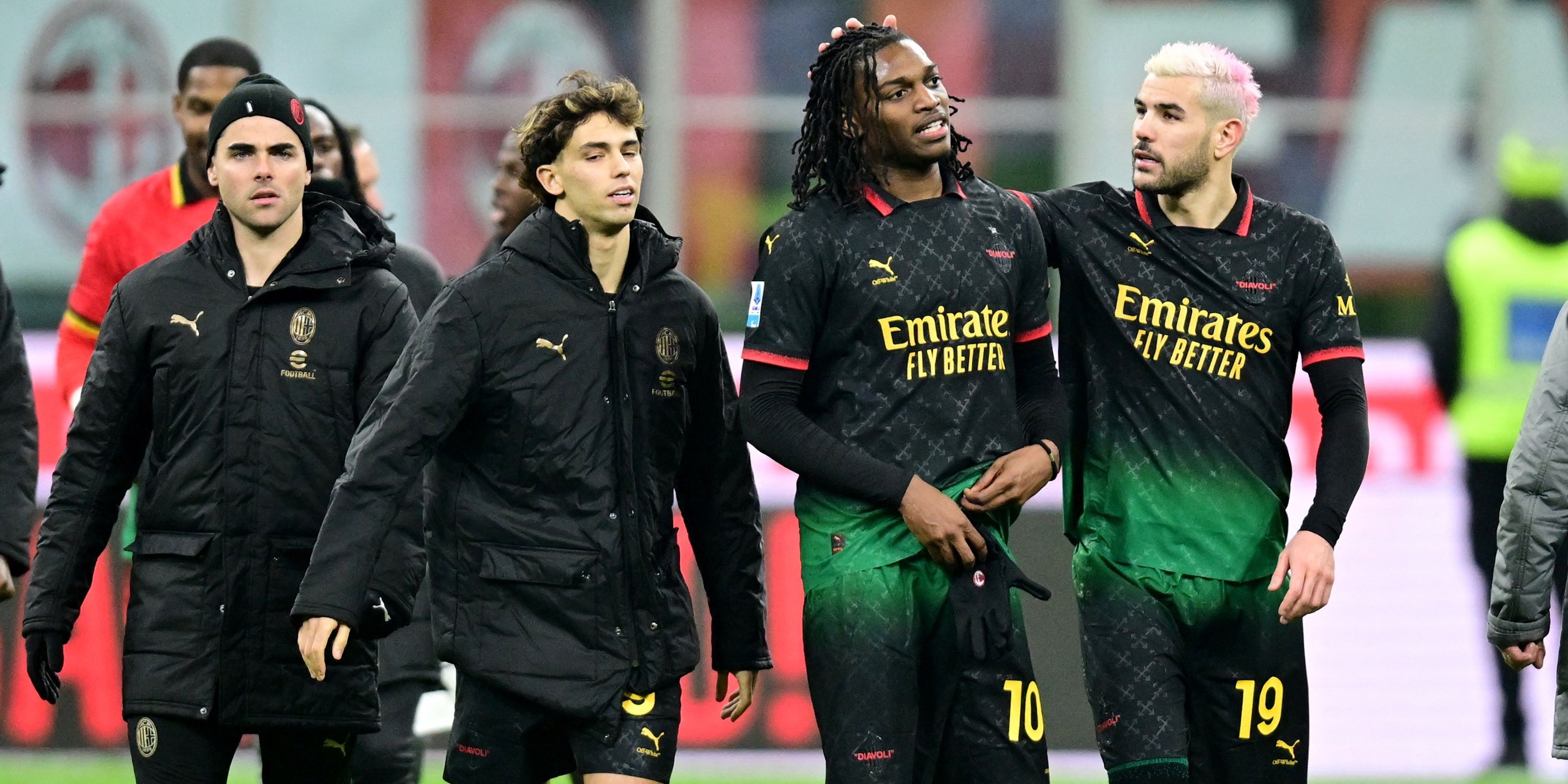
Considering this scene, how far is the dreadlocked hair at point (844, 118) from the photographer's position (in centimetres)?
548

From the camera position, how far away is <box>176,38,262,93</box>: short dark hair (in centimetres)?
706

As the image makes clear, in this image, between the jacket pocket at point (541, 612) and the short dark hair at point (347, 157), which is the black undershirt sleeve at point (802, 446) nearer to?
the jacket pocket at point (541, 612)

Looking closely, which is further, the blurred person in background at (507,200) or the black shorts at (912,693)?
the blurred person in background at (507,200)

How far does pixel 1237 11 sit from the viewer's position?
16531mm

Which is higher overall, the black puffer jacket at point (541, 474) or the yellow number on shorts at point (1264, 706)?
the black puffer jacket at point (541, 474)

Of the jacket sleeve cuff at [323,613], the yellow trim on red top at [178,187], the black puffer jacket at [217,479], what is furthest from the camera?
the yellow trim on red top at [178,187]

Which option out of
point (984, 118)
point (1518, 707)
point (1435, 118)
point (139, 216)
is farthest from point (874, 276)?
point (1435, 118)

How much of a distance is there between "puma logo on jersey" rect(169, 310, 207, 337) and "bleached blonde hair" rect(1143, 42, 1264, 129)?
2403 millimetres

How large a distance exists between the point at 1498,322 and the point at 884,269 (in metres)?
5.08

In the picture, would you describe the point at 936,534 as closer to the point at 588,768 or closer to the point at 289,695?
the point at 588,768

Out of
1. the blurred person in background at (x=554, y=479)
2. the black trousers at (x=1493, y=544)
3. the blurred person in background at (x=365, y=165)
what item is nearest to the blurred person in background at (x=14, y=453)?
the blurred person in background at (x=554, y=479)

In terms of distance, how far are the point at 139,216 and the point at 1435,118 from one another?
38.3 feet

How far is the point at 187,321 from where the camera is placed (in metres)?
5.48

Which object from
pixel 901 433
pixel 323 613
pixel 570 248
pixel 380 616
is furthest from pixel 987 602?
pixel 323 613
